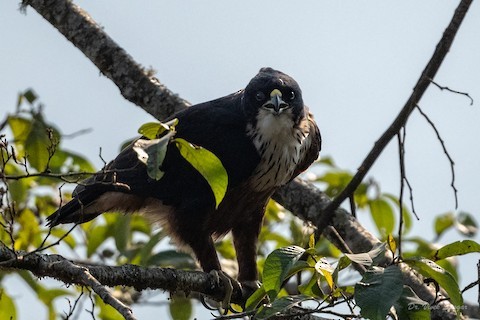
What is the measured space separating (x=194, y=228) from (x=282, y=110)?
2.59ft

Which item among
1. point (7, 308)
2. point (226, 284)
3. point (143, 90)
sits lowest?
point (7, 308)

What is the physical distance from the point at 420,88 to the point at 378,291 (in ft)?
6.66

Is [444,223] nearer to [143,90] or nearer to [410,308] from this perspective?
[143,90]

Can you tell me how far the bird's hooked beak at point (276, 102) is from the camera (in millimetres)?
4836

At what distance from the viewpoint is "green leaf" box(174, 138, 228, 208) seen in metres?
3.09

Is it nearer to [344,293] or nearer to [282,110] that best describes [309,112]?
[282,110]

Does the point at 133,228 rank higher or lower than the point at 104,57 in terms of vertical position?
lower

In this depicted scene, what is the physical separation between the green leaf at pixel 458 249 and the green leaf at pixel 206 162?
87 cm

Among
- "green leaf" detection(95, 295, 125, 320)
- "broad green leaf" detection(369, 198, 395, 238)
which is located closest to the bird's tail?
"green leaf" detection(95, 295, 125, 320)

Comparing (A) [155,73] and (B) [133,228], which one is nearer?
(A) [155,73]

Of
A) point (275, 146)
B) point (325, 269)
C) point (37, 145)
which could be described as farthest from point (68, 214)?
point (325, 269)

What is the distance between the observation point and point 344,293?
3.56 m

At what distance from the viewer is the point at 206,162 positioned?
10.3ft

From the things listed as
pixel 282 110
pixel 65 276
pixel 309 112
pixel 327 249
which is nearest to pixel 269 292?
pixel 65 276
